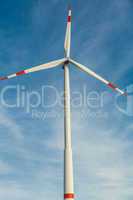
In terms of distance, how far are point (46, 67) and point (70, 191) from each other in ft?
76.8

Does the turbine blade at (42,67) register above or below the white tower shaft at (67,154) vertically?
above

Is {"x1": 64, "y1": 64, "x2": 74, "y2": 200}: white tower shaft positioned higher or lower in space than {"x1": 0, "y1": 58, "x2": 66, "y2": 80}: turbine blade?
lower

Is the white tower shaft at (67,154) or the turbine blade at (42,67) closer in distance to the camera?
the white tower shaft at (67,154)

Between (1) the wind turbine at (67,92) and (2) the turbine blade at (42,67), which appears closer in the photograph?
(1) the wind turbine at (67,92)

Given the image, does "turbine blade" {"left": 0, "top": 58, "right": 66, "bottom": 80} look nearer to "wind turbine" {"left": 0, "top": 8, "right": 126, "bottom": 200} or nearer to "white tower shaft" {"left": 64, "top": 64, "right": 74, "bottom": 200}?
"wind turbine" {"left": 0, "top": 8, "right": 126, "bottom": 200}

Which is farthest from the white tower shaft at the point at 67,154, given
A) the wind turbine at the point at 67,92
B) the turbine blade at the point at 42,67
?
the turbine blade at the point at 42,67

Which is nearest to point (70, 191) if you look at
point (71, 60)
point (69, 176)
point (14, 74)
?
point (69, 176)

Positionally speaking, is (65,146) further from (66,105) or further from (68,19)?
(68,19)

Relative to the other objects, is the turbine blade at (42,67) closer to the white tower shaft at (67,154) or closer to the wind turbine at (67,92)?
the wind turbine at (67,92)

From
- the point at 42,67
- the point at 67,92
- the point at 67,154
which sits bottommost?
the point at 67,154

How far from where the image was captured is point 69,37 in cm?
5903

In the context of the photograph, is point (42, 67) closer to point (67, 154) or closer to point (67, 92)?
point (67, 92)

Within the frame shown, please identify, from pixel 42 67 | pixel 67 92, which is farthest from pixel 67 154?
pixel 42 67

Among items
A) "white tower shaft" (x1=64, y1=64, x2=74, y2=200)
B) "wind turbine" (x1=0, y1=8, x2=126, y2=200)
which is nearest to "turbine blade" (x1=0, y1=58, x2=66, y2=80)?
"wind turbine" (x1=0, y1=8, x2=126, y2=200)
